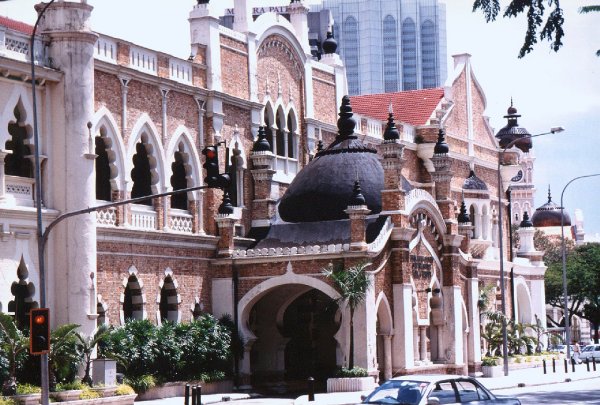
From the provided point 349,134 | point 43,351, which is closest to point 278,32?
point 349,134

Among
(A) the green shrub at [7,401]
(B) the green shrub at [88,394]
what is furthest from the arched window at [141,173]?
(A) the green shrub at [7,401]

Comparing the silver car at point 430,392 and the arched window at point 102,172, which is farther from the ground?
the arched window at point 102,172

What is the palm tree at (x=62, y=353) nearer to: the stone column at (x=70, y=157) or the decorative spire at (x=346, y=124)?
the stone column at (x=70, y=157)

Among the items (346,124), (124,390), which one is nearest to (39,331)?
(124,390)

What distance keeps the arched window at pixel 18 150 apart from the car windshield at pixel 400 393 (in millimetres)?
16795

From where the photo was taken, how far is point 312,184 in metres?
47.6

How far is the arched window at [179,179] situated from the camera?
4469 centimetres

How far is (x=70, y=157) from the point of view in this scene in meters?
A: 37.1

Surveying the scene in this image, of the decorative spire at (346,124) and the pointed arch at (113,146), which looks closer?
the pointed arch at (113,146)

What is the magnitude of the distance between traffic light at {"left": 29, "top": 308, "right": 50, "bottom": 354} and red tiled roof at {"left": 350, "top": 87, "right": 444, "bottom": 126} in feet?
120

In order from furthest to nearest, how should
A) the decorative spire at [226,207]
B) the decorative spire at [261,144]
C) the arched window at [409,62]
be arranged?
the arched window at [409,62]
the decorative spire at [261,144]
the decorative spire at [226,207]

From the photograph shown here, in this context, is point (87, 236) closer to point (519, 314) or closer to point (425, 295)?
point (425, 295)

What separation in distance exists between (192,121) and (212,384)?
9079mm

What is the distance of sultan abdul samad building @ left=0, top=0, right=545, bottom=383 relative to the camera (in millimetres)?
37000
